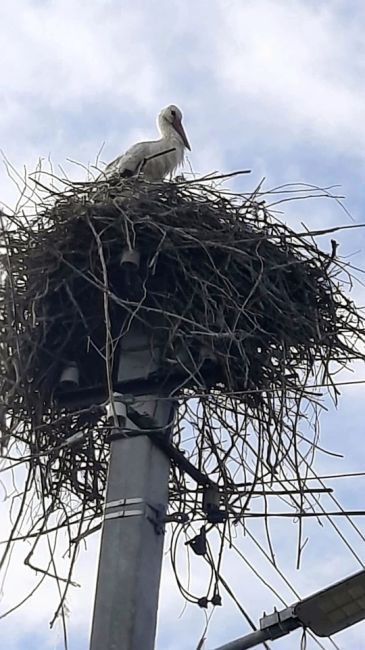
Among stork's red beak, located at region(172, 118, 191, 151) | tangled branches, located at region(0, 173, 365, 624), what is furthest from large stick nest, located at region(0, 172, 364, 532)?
stork's red beak, located at region(172, 118, 191, 151)

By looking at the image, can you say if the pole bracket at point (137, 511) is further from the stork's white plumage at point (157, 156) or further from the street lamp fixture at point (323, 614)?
the stork's white plumage at point (157, 156)

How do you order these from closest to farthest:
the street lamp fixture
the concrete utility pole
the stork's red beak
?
1. the concrete utility pole
2. the street lamp fixture
3. the stork's red beak

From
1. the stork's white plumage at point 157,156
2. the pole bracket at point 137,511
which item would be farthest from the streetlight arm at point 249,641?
the stork's white plumage at point 157,156

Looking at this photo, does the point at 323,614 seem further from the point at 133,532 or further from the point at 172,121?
the point at 172,121

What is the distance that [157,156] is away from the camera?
20.5 feet

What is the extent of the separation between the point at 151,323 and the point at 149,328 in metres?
0.03

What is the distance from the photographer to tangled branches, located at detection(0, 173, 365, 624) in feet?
13.8

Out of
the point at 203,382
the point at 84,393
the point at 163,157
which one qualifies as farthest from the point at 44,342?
the point at 163,157

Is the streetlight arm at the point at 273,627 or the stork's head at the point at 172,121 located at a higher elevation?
the stork's head at the point at 172,121

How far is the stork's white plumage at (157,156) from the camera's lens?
6.13 metres

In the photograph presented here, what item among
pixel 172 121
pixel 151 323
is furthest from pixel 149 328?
pixel 172 121

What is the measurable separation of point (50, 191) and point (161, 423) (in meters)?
1.29

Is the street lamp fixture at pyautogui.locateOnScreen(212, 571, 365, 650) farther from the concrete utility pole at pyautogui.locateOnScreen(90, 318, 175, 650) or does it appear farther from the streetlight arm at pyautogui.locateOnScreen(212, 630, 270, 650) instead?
the concrete utility pole at pyautogui.locateOnScreen(90, 318, 175, 650)

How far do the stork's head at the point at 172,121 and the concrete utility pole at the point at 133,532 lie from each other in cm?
347
